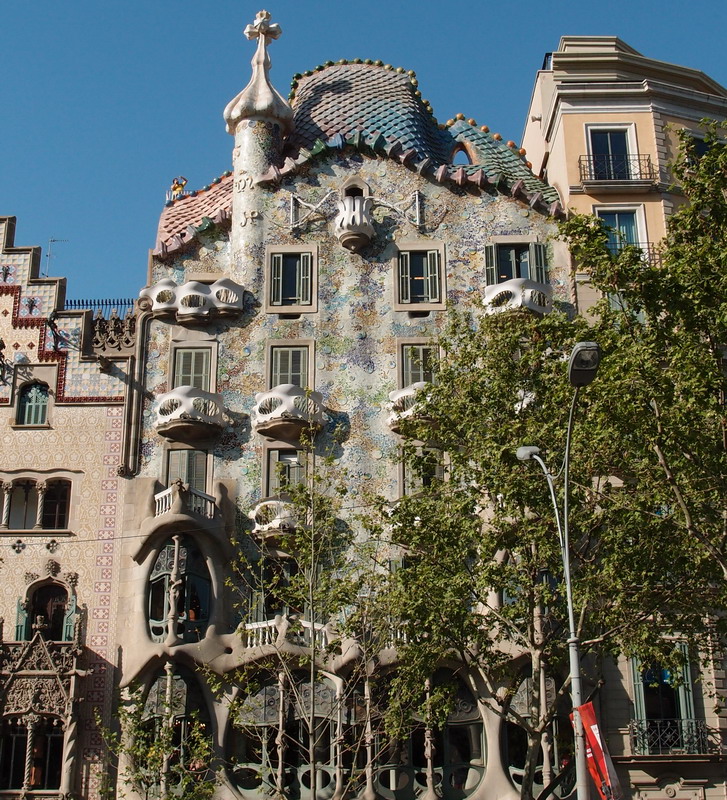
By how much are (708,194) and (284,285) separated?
13444 millimetres

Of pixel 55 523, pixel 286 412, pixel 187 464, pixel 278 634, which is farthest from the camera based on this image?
pixel 187 464

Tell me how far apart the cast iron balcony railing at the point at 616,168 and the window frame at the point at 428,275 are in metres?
4.32

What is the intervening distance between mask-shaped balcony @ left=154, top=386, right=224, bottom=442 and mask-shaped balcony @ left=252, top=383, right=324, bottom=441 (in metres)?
1.04

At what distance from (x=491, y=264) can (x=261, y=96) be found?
26.1 ft

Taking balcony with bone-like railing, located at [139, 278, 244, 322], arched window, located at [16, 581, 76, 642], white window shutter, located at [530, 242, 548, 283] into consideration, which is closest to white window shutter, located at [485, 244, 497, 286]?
white window shutter, located at [530, 242, 548, 283]

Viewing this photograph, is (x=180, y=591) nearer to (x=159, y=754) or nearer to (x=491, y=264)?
(x=159, y=754)

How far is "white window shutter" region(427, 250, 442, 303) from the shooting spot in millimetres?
32406

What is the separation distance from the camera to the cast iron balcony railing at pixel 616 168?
3306 cm

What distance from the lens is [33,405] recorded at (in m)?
31.6

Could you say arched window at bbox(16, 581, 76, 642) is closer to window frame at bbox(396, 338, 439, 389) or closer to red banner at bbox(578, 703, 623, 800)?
window frame at bbox(396, 338, 439, 389)

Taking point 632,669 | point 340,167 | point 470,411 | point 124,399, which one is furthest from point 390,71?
point 632,669

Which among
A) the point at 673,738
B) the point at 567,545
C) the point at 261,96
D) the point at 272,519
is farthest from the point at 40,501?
the point at 673,738

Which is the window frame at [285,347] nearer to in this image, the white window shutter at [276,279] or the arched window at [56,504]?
the white window shutter at [276,279]

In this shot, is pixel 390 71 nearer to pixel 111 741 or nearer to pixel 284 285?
pixel 284 285
